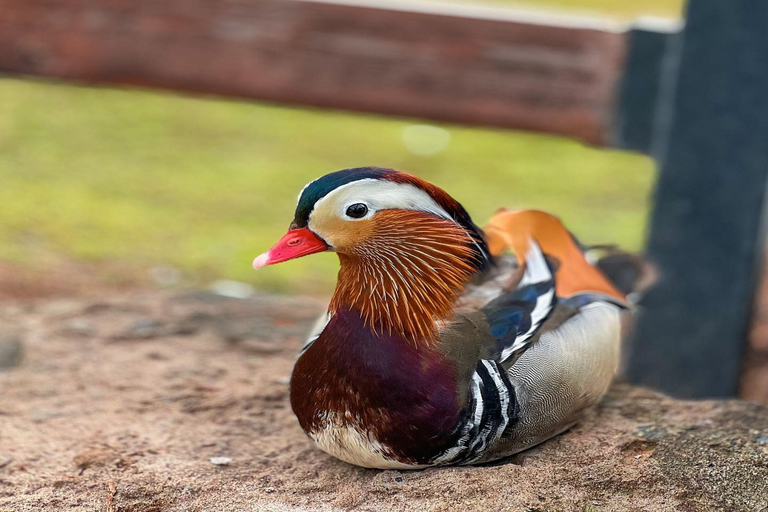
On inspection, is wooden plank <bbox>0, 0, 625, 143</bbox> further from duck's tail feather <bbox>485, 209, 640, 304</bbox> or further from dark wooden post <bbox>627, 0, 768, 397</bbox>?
duck's tail feather <bbox>485, 209, 640, 304</bbox>

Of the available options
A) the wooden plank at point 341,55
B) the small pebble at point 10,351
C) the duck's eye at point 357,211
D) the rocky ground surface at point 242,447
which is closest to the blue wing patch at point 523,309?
the rocky ground surface at point 242,447

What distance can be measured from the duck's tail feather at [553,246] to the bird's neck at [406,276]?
30 centimetres

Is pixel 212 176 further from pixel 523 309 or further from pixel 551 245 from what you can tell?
pixel 523 309

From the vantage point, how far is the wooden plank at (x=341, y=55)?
9.27ft

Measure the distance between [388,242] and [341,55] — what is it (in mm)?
1275

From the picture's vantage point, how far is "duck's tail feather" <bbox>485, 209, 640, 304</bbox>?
2.15 metres

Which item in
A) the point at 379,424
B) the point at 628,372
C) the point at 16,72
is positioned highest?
the point at 16,72

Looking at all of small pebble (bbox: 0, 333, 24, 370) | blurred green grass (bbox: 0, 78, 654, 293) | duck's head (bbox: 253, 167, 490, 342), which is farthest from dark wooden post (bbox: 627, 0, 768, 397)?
small pebble (bbox: 0, 333, 24, 370)

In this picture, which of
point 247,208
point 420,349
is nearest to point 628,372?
point 420,349

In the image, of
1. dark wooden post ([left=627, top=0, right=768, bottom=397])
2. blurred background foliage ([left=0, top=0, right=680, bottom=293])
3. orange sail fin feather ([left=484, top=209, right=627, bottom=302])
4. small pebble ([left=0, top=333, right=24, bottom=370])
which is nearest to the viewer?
orange sail fin feather ([left=484, top=209, right=627, bottom=302])

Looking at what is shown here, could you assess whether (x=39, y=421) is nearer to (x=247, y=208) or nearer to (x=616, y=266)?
(x=616, y=266)

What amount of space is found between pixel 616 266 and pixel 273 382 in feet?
3.64

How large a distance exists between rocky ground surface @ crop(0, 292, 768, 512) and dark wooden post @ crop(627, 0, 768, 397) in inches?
30.5

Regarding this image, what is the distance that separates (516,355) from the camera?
1.86m
